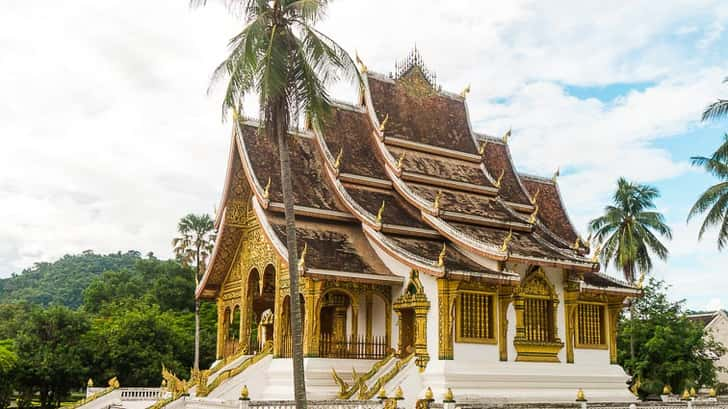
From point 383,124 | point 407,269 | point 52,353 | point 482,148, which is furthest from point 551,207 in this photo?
point 52,353

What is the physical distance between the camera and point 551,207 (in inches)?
923

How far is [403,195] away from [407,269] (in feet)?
8.81

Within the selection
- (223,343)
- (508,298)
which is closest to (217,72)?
(508,298)

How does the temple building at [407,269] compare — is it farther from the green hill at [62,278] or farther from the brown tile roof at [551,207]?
the green hill at [62,278]

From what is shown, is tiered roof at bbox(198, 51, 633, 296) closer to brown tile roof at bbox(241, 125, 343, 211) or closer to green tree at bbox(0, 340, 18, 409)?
brown tile roof at bbox(241, 125, 343, 211)

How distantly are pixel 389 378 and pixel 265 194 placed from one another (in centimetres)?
496

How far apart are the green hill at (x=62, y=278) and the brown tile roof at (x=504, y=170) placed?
6092 cm

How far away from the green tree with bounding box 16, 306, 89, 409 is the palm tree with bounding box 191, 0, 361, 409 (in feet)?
68.5

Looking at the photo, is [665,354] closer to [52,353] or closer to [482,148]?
[482,148]

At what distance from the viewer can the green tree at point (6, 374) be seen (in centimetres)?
2848

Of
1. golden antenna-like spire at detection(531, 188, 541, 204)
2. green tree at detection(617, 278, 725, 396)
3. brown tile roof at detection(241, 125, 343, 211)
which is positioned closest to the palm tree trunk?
brown tile roof at detection(241, 125, 343, 211)

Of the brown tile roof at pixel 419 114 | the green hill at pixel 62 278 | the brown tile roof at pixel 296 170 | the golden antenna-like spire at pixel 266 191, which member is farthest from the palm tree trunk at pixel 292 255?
the green hill at pixel 62 278

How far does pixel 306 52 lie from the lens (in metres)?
12.2

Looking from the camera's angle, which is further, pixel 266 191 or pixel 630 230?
pixel 630 230
